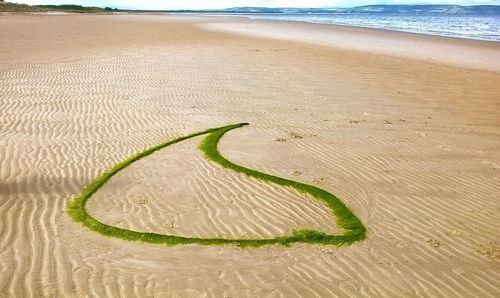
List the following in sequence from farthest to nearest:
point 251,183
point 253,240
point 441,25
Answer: point 441,25, point 251,183, point 253,240

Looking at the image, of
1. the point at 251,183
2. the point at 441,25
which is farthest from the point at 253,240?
the point at 441,25

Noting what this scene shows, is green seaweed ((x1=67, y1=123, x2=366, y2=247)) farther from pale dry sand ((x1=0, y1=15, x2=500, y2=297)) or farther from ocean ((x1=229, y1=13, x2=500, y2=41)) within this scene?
ocean ((x1=229, y1=13, x2=500, y2=41))

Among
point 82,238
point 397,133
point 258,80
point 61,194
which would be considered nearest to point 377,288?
point 82,238

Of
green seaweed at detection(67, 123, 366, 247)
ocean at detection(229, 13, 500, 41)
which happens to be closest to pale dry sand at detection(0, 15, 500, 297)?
green seaweed at detection(67, 123, 366, 247)

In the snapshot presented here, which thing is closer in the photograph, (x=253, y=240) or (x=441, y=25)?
(x=253, y=240)

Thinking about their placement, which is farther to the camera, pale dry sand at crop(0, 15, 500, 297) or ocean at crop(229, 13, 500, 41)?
ocean at crop(229, 13, 500, 41)

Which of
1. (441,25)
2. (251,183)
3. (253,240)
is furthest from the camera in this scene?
(441,25)

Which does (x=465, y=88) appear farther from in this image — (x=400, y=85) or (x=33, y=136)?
(x=33, y=136)

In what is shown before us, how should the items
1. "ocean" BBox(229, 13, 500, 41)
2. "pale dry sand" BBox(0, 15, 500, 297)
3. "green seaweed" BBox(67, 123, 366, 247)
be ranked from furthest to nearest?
"ocean" BBox(229, 13, 500, 41), "green seaweed" BBox(67, 123, 366, 247), "pale dry sand" BBox(0, 15, 500, 297)

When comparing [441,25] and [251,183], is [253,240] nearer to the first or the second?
[251,183]

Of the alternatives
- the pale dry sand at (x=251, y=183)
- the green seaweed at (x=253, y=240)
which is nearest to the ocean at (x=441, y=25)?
the pale dry sand at (x=251, y=183)
